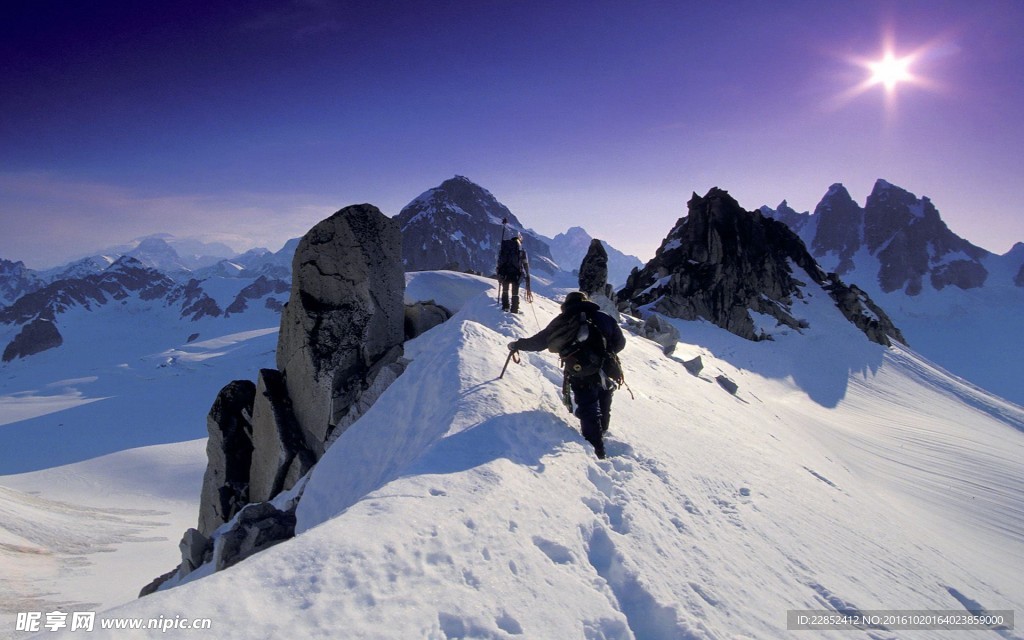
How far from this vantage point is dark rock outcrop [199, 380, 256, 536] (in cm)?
1530

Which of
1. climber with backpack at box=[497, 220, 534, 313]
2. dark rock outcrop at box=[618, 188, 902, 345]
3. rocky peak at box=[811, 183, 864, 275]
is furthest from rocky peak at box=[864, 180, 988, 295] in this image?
climber with backpack at box=[497, 220, 534, 313]

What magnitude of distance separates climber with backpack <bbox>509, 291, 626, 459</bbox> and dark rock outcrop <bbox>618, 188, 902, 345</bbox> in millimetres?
33172

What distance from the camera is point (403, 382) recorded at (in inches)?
382

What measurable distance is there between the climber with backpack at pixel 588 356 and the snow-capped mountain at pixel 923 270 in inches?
5548

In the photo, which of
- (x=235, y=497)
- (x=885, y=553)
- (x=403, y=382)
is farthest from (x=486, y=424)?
(x=235, y=497)

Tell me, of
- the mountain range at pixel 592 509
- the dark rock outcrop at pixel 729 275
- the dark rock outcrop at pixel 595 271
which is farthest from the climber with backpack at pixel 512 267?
the dark rock outcrop at pixel 729 275

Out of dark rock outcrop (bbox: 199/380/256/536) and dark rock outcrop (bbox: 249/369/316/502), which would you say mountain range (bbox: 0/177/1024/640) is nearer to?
dark rock outcrop (bbox: 249/369/316/502)

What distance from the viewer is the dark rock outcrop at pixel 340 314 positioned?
14.3 m

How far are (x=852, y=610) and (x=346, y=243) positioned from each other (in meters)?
15.1

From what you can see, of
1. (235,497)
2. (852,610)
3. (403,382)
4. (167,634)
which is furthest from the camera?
(235,497)

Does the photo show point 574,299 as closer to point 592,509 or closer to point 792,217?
point 592,509

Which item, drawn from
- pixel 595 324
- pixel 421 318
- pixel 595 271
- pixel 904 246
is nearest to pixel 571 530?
pixel 595 324

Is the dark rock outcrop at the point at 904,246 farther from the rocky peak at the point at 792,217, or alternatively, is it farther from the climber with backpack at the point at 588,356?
the climber with backpack at the point at 588,356

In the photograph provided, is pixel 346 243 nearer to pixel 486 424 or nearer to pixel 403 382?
pixel 403 382
